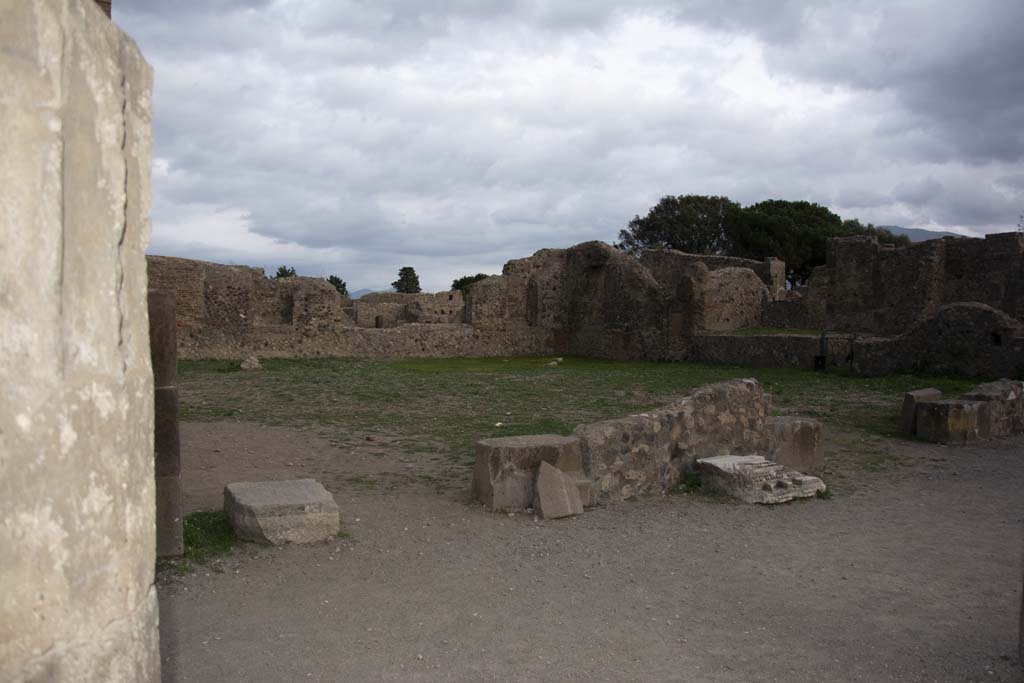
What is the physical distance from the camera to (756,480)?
693 centimetres

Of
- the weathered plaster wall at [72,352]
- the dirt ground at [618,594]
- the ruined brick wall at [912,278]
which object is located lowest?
the dirt ground at [618,594]

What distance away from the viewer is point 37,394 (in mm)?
1236

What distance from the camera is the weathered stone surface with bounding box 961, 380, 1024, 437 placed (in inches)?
403

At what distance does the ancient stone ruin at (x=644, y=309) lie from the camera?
1997 centimetres

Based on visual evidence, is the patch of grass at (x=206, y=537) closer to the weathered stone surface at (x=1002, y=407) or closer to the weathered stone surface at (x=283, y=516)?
the weathered stone surface at (x=283, y=516)

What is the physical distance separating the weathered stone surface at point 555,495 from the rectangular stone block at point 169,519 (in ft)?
8.41

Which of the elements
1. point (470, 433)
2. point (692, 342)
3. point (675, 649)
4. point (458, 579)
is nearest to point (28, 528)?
point (675, 649)

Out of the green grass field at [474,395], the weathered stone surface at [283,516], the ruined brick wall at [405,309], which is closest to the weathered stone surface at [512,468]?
the weathered stone surface at [283,516]

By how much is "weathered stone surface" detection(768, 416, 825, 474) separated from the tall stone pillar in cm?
542

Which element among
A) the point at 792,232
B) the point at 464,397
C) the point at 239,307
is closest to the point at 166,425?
the point at 464,397

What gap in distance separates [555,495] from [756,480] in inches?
72.5

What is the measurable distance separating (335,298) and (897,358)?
14.3 m

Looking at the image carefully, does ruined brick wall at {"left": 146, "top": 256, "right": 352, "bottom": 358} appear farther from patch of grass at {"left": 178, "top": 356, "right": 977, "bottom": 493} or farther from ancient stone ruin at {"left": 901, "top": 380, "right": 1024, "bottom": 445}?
ancient stone ruin at {"left": 901, "top": 380, "right": 1024, "bottom": 445}

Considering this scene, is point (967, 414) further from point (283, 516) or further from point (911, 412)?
point (283, 516)
